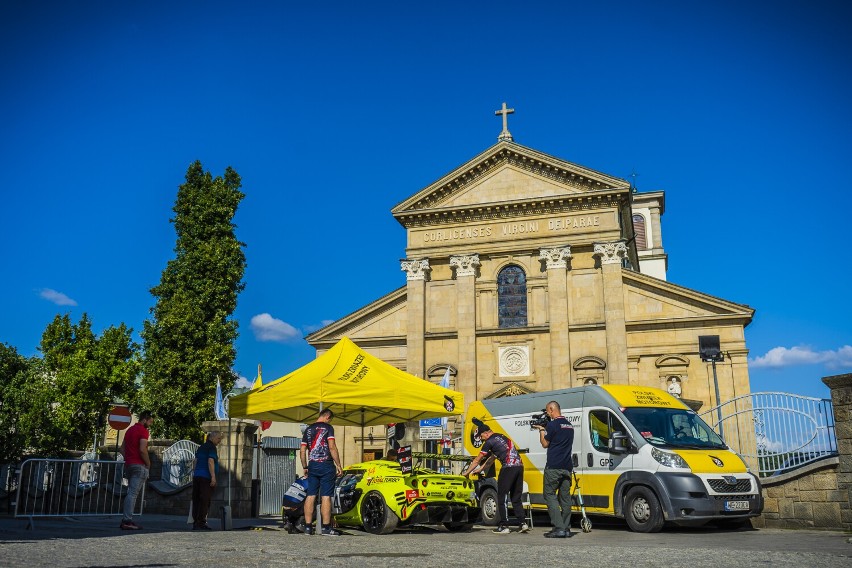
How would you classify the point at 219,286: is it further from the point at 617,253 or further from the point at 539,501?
the point at 539,501

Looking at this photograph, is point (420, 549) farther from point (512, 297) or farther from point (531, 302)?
point (512, 297)

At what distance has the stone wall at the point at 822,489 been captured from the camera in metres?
10.7

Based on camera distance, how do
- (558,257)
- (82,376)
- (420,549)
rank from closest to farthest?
1. (420,549)
2. (558,257)
3. (82,376)

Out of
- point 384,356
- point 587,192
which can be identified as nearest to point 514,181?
point 587,192

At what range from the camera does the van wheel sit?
10.9m

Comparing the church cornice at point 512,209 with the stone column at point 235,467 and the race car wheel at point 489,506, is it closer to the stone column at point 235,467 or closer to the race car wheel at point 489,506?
the stone column at point 235,467

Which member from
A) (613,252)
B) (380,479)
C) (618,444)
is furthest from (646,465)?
(613,252)

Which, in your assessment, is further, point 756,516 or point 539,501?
point 539,501

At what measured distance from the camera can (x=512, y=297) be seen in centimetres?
2989

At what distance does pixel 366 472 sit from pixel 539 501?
3976mm

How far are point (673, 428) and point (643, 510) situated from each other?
5.19 ft

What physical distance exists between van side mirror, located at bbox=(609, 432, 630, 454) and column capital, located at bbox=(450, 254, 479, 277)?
738 inches

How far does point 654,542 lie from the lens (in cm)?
904

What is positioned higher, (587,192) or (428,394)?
(587,192)
